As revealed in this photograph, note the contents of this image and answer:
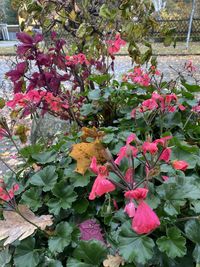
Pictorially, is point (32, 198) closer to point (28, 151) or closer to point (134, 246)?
point (28, 151)

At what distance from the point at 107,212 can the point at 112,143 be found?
34 centimetres

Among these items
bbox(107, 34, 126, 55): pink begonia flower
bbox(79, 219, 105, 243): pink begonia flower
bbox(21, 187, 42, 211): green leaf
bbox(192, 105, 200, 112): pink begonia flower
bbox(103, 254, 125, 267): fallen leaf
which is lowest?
bbox(79, 219, 105, 243): pink begonia flower

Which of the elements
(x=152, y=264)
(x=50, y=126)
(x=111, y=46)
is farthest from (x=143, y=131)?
(x=50, y=126)

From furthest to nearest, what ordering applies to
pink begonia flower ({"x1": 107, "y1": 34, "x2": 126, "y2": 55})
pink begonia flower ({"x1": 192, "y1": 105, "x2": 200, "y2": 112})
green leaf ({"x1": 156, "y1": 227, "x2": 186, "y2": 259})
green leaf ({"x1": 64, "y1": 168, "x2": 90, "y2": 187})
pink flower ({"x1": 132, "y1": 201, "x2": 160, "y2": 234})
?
1. pink begonia flower ({"x1": 107, "y1": 34, "x2": 126, "y2": 55})
2. pink begonia flower ({"x1": 192, "y1": 105, "x2": 200, "y2": 112})
3. green leaf ({"x1": 64, "y1": 168, "x2": 90, "y2": 187})
4. green leaf ({"x1": 156, "y1": 227, "x2": 186, "y2": 259})
5. pink flower ({"x1": 132, "y1": 201, "x2": 160, "y2": 234})

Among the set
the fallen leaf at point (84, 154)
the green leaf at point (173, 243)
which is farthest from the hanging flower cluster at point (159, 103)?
the green leaf at point (173, 243)

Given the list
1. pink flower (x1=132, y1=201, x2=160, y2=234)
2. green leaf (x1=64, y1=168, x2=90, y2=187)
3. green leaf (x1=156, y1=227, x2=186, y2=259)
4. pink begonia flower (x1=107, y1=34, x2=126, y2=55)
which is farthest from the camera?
pink begonia flower (x1=107, y1=34, x2=126, y2=55)

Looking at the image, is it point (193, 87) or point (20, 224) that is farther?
point (193, 87)

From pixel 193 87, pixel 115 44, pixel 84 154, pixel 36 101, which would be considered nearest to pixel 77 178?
pixel 84 154

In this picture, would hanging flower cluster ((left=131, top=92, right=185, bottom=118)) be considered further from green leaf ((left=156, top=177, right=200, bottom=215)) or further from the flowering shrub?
green leaf ((left=156, top=177, right=200, bottom=215))

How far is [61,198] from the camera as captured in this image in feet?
3.30

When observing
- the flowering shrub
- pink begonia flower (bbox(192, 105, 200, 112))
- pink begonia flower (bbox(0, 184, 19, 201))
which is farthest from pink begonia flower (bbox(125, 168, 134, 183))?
pink begonia flower (bbox(192, 105, 200, 112))

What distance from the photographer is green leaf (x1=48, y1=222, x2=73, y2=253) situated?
0.89 m

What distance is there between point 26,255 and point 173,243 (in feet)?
1.33

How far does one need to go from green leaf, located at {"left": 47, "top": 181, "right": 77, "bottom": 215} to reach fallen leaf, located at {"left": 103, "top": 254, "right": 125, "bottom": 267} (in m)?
0.21
